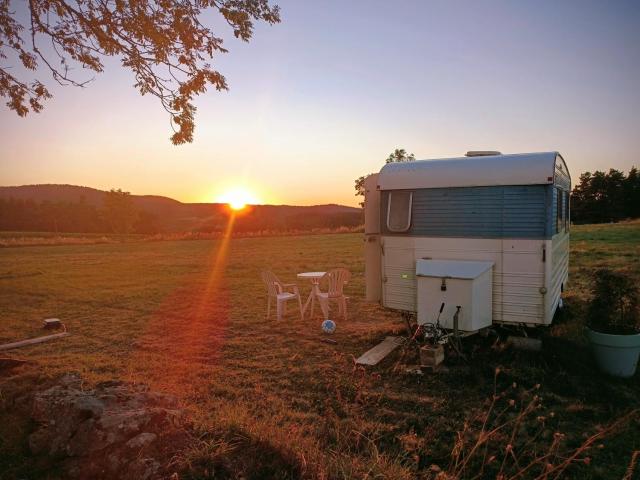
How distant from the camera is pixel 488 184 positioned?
6.45 m

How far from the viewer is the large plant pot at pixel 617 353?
543 centimetres

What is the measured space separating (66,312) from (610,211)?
6886 centimetres

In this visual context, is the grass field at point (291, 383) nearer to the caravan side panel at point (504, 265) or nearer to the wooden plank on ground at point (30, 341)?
the wooden plank on ground at point (30, 341)

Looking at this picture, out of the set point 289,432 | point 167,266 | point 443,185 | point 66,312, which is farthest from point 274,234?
point 289,432

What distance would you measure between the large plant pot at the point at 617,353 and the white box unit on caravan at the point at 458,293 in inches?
56.0

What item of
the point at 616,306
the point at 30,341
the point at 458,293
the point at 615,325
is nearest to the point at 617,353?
the point at 615,325

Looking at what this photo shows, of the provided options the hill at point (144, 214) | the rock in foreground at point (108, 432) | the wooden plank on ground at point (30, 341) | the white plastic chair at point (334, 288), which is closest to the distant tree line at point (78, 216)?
the hill at point (144, 214)

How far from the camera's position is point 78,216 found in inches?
2778

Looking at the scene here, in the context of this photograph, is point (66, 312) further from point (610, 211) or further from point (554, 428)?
point (610, 211)

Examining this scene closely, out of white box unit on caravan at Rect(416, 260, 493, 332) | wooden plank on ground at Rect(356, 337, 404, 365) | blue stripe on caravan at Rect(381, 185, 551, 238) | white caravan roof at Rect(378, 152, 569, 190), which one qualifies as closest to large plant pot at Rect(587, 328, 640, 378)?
white box unit on caravan at Rect(416, 260, 493, 332)

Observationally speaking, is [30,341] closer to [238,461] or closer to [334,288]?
[334,288]

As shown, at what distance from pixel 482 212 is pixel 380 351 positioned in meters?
2.68

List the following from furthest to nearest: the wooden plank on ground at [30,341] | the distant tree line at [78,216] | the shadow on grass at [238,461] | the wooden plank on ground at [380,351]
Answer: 1. the distant tree line at [78,216]
2. the wooden plank on ground at [30,341]
3. the wooden plank on ground at [380,351]
4. the shadow on grass at [238,461]

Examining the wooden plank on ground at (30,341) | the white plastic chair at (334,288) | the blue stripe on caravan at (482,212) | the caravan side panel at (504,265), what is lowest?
the wooden plank on ground at (30,341)
